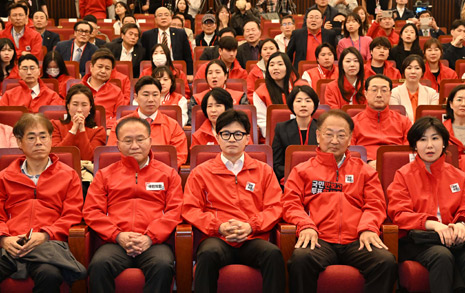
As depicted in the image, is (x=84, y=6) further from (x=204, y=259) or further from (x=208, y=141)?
(x=204, y=259)

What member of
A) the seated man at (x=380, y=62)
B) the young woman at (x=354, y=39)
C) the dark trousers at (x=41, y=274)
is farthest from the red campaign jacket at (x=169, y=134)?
the young woman at (x=354, y=39)

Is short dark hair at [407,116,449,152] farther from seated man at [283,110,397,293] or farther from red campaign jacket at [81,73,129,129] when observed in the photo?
red campaign jacket at [81,73,129,129]

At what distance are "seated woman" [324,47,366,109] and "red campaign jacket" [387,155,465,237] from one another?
1.31m

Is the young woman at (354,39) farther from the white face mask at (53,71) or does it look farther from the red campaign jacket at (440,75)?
the white face mask at (53,71)

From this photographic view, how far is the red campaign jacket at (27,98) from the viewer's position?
396 centimetres

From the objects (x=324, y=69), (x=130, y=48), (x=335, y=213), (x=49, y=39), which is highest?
(x=49, y=39)

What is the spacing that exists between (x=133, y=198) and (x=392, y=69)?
2714mm

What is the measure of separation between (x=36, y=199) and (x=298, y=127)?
51.4 inches

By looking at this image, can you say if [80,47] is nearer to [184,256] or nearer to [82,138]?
[82,138]

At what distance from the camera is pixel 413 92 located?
392 centimetres

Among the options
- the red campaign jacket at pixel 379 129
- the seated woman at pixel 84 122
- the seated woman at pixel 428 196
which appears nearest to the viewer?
the seated woman at pixel 428 196

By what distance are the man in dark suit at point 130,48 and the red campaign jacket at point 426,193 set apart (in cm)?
307

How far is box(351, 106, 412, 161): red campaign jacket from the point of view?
3289 mm

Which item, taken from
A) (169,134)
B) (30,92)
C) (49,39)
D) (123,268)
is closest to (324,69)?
(169,134)
